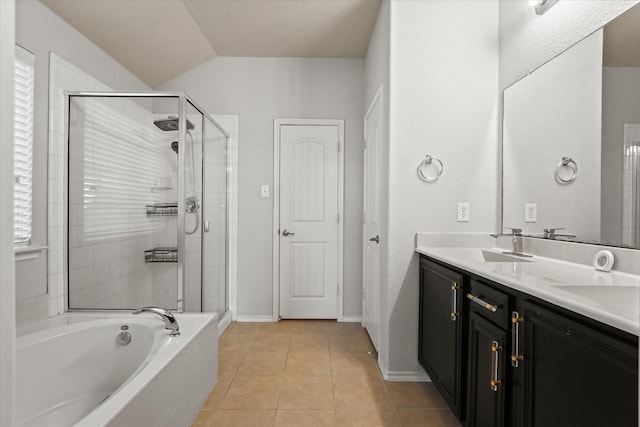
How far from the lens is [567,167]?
5.69 feet

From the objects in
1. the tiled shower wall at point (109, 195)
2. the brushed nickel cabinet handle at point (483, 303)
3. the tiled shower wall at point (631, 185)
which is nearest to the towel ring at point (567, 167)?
the tiled shower wall at point (631, 185)

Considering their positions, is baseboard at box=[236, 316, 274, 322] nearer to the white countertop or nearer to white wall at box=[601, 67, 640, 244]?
the white countertop

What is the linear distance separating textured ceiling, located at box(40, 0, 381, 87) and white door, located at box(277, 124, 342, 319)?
0.79 m

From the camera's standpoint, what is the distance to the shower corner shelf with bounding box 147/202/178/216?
2316mm

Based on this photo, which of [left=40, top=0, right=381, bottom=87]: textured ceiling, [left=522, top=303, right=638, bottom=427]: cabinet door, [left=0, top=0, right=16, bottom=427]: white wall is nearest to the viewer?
[left=0, top=0, right=16, bottom=427]: white wall

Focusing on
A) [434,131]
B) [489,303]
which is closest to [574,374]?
[489,303]

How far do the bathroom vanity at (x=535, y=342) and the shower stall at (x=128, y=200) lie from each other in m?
1.70

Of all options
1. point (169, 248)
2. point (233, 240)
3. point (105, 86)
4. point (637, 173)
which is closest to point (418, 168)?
point (637, 173)

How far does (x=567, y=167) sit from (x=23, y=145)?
2.96 metres

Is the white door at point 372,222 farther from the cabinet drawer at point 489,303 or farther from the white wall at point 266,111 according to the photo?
the cabinet drawer at point 489,303

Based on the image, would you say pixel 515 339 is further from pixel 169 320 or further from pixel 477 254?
pixel 169 320

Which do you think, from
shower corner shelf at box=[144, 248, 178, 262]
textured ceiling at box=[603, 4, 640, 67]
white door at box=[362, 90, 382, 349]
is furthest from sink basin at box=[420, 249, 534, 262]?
shower corner shelf at box=[144, 248, 178, 262]

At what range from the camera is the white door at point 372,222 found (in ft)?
8.84

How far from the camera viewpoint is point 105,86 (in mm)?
2736
